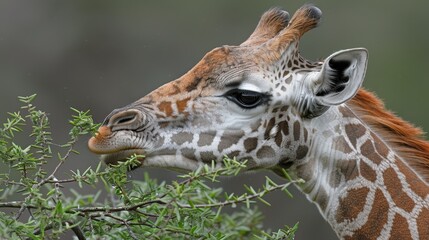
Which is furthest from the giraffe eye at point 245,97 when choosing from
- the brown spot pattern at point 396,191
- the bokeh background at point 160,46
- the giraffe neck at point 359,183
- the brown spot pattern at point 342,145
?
the bokeh background at point 160,46

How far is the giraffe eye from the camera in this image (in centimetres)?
610

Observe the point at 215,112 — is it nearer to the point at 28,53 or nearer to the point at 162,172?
the point at 162,172

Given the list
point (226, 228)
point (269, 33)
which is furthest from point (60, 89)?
point (226, 228)

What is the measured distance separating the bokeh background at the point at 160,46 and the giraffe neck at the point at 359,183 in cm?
928

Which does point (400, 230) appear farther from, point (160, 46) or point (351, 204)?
point (160, 46)

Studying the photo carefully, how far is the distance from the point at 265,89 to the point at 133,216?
4.09ft

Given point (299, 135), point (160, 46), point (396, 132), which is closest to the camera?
point (299, 135)

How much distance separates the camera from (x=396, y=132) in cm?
622

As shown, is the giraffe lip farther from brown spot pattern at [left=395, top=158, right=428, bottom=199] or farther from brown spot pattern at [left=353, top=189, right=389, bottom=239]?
brown spot pattern at [left=395, top=158, right=428, bottom=199]

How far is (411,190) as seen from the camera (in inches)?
236

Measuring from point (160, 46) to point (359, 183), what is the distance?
1105 centimetres

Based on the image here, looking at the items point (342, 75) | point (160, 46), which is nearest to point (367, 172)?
point (342, 75)

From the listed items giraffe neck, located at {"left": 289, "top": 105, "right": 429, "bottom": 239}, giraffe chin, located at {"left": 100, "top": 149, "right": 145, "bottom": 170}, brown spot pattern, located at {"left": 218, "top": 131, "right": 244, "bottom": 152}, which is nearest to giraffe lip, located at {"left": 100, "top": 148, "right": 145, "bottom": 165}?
giraffe chin, located at {"left": 100, "top": 149, "right": 145, "bottom": 170}

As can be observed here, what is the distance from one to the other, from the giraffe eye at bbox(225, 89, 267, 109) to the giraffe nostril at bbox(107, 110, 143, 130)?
0.48 m
